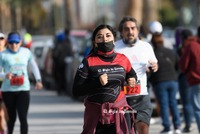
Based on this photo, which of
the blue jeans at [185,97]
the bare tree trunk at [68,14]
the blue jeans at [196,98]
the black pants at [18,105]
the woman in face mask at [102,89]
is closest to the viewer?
the woman in face mask at [102,89]

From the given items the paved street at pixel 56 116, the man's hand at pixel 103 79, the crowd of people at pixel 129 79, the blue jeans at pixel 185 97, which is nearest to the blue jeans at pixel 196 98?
the crowd of people at pixel 129 79

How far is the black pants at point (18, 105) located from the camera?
767 cm

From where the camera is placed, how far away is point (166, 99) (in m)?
8.99

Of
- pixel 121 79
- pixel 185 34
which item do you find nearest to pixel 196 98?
pixel 185 34

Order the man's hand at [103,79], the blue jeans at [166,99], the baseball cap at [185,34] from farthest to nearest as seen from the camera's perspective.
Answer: the baseball cap at [185,34] → the blue jeans at [166,99] → the man's hand at [103,79]

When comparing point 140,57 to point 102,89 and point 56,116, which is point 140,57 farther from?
point 56,116

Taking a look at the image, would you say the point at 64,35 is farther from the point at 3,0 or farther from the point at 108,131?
the point at 3,0

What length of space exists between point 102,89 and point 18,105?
274cm

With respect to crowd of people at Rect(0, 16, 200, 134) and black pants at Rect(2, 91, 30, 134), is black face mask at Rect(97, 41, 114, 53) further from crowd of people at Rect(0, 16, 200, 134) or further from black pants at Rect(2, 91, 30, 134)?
black pants at Rect(2, 91, 30, 134)

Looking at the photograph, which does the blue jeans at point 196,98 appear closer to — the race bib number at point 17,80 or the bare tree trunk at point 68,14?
the race bib number at point 17,80

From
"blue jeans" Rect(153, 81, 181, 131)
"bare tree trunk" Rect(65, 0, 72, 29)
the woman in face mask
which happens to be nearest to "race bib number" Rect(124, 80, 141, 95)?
the woman in face mask

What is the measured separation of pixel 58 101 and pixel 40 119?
3.82 meters

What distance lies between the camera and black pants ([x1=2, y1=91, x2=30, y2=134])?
7.67m

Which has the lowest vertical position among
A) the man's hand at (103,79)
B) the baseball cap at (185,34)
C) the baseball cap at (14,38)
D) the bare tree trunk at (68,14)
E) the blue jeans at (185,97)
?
the blue jeans at (185,97)
